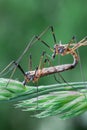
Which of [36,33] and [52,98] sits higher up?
[36,33]

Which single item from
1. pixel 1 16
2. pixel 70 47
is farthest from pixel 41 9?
pixel 70 47

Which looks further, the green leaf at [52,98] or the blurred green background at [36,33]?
the blurred green background at [36,33]

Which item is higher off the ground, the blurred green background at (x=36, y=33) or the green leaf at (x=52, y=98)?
the blurred green background at (x=36, y=33)

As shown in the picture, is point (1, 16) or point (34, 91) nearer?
point (34, 91)

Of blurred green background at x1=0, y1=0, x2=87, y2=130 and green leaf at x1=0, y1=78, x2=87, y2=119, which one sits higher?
blurred green background at x1=0, y1=0, x2=87, y2=130

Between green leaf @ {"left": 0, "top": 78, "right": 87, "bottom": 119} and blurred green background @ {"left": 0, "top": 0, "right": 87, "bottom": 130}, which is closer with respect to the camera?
green leaf @ {"left": 0, "top": 78, "right": 87, "bottom": 119}

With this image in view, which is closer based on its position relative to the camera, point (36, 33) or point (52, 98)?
point (52, 98)

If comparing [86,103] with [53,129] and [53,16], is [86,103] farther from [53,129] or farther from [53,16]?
[53,16]

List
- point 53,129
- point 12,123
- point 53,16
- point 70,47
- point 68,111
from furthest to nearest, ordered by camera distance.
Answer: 1. point 12,123
2. point 53,16
3. point 53,129
4. point 70,47
5. point 68,111
